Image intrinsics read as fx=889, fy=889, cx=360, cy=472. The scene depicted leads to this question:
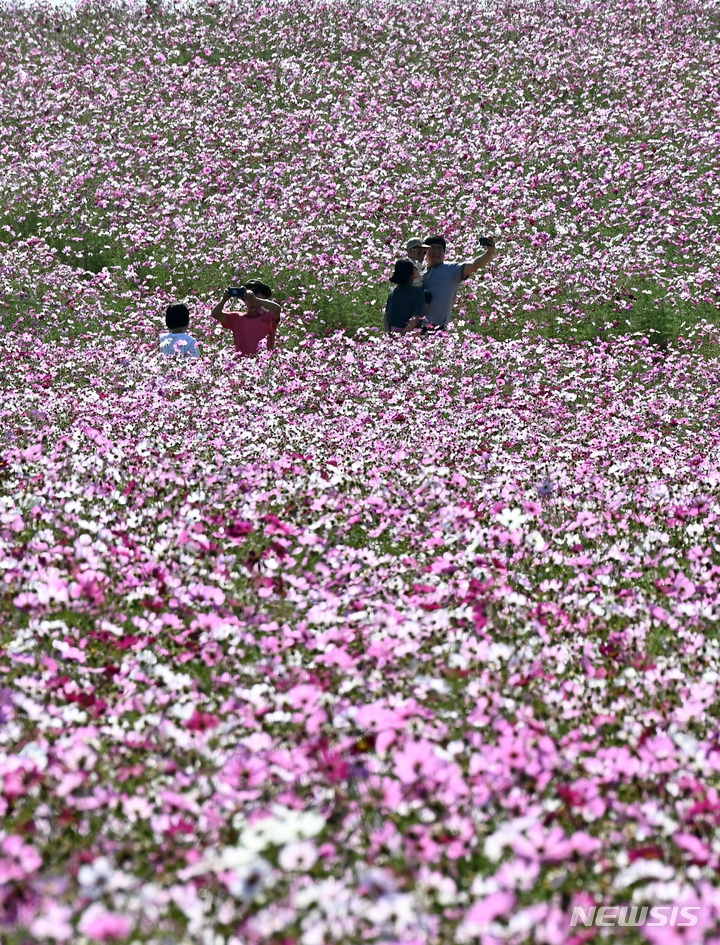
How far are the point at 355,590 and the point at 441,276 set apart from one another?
10.1 meters

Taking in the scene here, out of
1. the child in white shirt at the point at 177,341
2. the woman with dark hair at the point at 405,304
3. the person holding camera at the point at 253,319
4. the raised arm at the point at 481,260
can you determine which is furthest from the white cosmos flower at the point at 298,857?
the raised arm at the point at 481,260

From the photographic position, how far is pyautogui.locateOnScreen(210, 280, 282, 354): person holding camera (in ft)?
46.6

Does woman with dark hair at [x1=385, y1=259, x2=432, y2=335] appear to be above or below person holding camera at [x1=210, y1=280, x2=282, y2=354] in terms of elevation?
above

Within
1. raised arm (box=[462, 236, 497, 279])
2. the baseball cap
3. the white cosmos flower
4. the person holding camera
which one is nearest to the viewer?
the white cosmos flower

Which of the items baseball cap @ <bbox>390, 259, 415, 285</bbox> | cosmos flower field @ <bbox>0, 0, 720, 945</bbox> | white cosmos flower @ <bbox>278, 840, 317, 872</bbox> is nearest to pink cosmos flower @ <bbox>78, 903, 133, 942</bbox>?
cosmos flower field @ <bbox>0, 0, 720, 945</bbox>

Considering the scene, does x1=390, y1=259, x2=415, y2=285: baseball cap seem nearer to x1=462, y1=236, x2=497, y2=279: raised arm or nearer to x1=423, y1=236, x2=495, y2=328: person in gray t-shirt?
x1=423, y1=236, x2=495, y2=328: person in gray t-shirt

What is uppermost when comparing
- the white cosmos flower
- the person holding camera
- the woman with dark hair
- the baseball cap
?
the baseball cap

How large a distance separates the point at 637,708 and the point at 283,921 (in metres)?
2.34

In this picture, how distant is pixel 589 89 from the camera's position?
28.2 metres

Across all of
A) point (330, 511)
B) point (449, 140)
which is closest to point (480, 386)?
point (330, 511)

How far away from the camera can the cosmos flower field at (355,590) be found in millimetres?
3227

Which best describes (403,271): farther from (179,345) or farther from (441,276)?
(179,345)

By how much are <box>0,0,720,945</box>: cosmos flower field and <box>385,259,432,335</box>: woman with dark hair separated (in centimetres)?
58

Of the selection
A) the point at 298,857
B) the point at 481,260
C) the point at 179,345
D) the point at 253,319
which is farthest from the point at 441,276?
the point at 298,857
